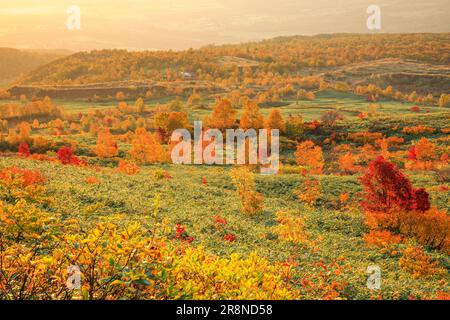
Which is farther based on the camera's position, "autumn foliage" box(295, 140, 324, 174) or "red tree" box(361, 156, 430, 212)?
"autumn foliage" box(295, 140, 324, 174)

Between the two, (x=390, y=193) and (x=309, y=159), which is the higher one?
(x=390, y=193)

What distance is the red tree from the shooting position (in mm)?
38781

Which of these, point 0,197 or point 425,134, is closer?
point 0,197

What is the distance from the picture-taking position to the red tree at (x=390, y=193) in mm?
38781

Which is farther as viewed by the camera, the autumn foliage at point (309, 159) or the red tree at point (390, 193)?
the autumn foliage at point (309, 159)

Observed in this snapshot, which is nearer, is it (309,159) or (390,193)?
(390,193)

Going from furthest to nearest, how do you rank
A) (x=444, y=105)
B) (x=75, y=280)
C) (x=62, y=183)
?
(x=444, y=105) < (x=62, y=183) < (x=75, y=280)

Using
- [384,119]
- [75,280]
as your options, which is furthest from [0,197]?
[384,119]

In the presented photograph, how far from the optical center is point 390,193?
40.2m

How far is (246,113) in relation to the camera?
111938 millimetres

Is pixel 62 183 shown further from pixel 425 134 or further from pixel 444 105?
pixel 444 105
